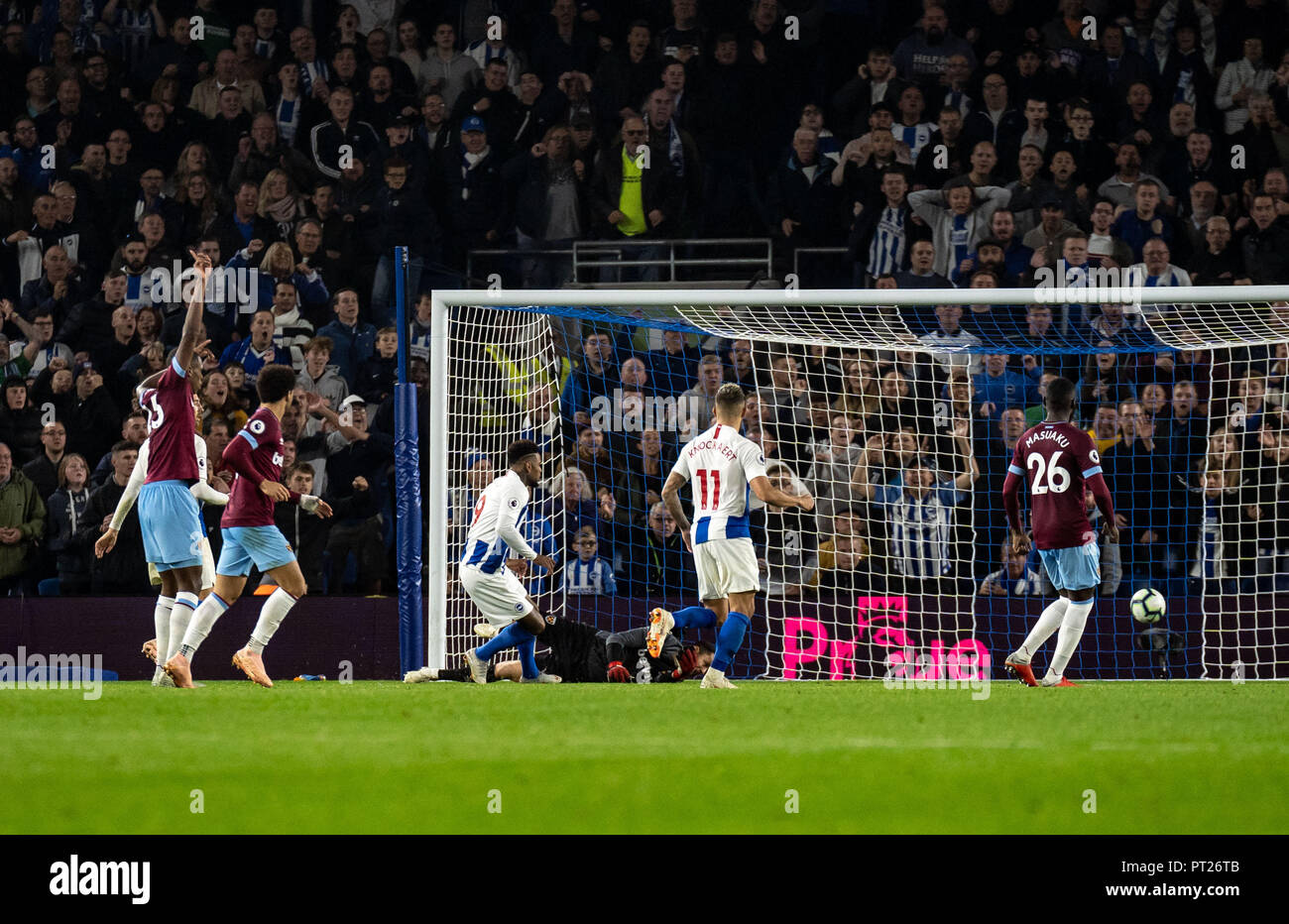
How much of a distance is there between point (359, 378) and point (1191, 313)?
275 inches

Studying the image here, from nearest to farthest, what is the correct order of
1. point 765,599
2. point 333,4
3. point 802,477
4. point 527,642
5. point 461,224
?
point 527,642, point 765,599, point 802,477, point 461,224, point 333,4

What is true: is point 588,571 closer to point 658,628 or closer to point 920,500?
point 658,628

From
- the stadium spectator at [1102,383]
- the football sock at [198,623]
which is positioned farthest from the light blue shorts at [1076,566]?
the football sock at [198,623]

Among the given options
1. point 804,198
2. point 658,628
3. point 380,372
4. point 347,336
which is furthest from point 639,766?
point 804,198

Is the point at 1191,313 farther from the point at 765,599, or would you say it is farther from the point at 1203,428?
the point at 765,599

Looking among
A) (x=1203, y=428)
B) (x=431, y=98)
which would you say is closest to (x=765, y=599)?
(x=1203, y=428)

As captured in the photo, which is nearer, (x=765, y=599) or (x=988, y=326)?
(x=765, y=599)

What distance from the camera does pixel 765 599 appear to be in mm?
12086

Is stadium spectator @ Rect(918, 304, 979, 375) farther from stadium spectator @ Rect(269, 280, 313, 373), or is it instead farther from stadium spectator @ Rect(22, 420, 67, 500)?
stadium spectator @ Rect(22, 420, 67, 500)

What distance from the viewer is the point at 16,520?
13.3m

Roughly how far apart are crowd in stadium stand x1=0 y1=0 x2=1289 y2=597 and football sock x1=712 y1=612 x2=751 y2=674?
8.57 feet

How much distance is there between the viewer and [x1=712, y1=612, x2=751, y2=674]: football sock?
9.55m

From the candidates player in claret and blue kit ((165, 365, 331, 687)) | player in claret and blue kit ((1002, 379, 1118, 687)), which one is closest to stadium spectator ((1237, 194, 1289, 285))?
player in claret and blue kit ((1002, 379, 1118, 687))

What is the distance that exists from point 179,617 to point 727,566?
3320mm
